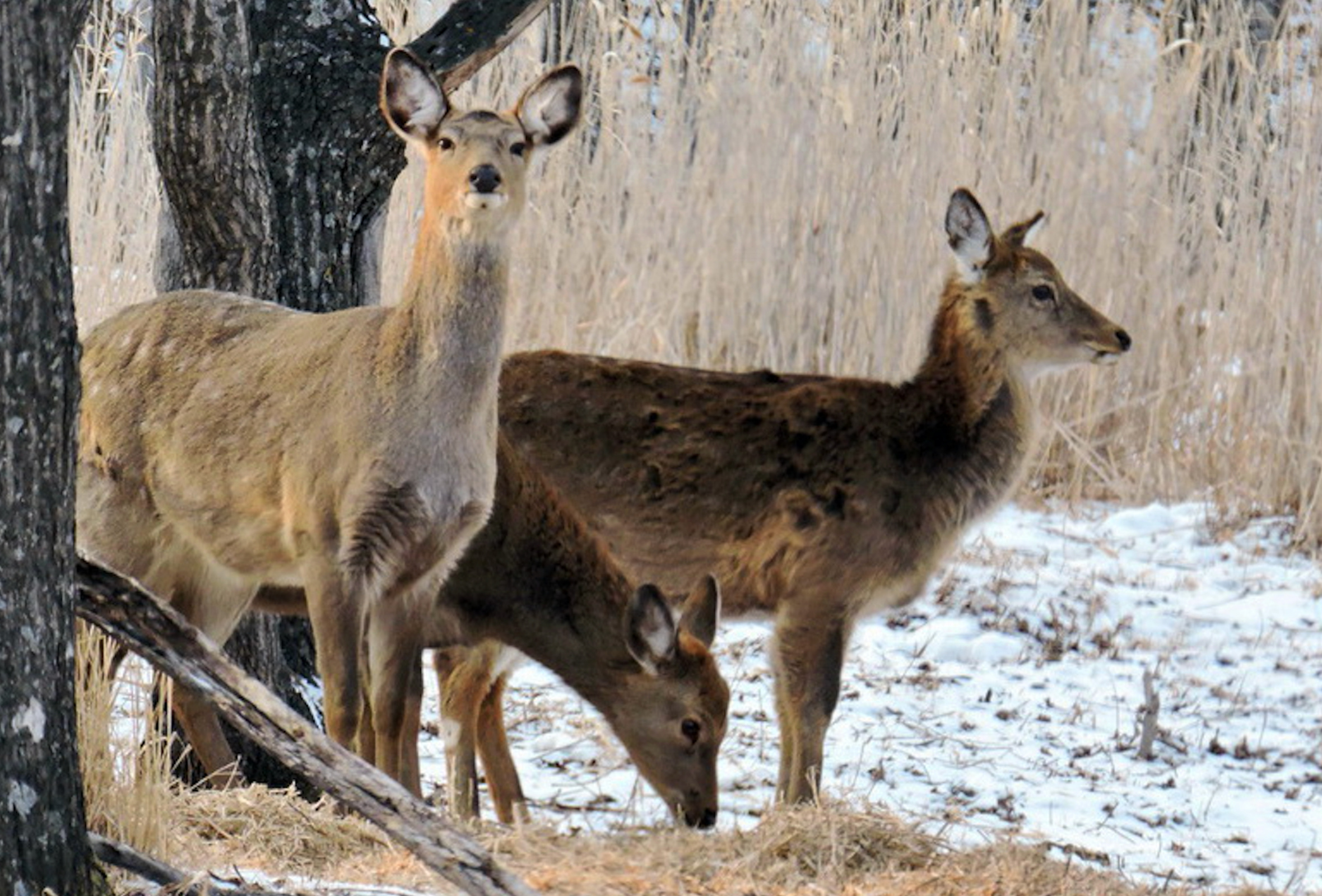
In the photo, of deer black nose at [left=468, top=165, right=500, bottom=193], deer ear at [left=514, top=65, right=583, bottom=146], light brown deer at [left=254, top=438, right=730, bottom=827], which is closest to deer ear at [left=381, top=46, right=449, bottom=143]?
deer ear at [left=514, top=65, right=583, bottom=146]

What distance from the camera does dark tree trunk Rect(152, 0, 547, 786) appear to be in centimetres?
625

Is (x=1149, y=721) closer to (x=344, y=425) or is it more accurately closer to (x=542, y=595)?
(x=542, y=595)

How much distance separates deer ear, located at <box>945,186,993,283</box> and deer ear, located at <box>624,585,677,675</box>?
7.10 feet

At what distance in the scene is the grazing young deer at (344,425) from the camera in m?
5.51

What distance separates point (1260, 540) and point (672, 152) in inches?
127

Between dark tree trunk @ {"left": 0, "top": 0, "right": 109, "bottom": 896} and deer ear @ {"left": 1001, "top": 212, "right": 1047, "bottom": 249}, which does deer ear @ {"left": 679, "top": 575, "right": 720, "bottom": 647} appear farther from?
dark tree trunk @ {"left": 0, "top": 0, "right": 109, "bottom": 896}

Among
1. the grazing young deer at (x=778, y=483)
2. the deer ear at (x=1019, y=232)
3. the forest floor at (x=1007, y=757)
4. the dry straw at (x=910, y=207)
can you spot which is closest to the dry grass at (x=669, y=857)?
the forest floor at (x=1007, y=757)

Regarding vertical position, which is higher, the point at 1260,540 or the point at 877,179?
the point at 877,179

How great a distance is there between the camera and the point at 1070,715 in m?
7.86

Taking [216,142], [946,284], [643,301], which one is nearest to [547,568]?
[216,142]

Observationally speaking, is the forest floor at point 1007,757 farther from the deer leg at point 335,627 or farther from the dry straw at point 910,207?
the dry straw at point 910,207

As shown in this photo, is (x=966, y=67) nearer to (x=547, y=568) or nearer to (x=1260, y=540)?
(x=1260, y=540)

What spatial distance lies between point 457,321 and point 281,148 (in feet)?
4.84

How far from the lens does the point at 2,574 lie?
151 inches
